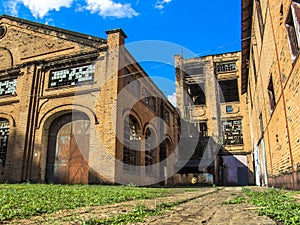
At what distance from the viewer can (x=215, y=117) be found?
26625 mm

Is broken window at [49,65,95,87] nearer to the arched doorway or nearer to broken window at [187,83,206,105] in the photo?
the arched doorway

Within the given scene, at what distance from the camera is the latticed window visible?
1459 cm

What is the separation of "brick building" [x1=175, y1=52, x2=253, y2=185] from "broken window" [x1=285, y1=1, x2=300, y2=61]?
57.9 ft

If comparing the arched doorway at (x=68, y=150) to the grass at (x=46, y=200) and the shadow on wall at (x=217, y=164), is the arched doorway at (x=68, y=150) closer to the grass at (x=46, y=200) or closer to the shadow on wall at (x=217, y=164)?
the grass at (x=46, y=200)

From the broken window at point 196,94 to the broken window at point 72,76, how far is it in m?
17.7

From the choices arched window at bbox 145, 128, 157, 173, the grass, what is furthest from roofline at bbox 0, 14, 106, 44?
the grass

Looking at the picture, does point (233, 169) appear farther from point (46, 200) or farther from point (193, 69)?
point (46, 200)

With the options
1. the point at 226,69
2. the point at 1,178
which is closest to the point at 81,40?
the point at 1,178

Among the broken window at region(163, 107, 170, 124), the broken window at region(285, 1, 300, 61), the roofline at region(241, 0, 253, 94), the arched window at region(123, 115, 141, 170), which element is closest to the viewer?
the broken window at region(285, 1, 300, 61)

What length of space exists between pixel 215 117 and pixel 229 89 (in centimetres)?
526

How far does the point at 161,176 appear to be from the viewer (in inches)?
765

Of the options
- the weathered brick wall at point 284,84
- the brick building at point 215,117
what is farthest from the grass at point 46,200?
the brick building at point 215,117

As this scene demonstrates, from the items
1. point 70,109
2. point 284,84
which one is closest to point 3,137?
point 70,109

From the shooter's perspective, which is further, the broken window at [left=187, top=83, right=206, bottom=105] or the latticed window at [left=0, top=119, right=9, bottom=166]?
the broken window at [left=187, top=83, right=206, bottom=105]
